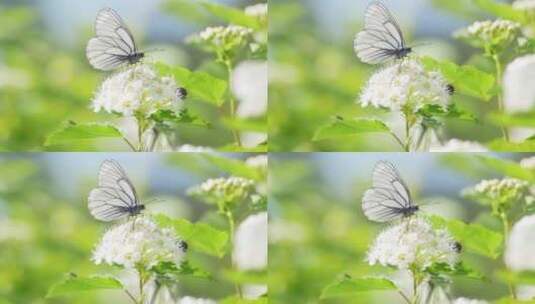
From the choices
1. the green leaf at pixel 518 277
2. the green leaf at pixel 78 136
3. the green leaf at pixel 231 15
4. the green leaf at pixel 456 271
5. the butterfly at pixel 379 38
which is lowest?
the green leaf at pixel 518 277

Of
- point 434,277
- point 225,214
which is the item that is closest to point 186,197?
point 225,214

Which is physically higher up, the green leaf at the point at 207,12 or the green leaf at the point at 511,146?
the green leaf at the point at 207,12

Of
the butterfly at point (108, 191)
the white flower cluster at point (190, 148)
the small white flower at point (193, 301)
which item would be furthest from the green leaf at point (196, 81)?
the small white flower at point (193, 301)

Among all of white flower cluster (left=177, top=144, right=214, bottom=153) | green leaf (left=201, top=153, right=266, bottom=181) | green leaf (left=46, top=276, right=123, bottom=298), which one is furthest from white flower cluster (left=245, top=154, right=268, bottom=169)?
green leaf (left=46, top=276, right=123, bottom=298)

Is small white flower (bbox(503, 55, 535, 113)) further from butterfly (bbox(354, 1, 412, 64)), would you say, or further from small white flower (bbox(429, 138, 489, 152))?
butterfly (bbox(354, 1, 412, 64))

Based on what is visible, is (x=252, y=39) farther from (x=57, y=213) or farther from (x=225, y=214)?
(x=57, y=213)

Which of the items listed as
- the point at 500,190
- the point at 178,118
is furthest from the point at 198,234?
the point at 500,190

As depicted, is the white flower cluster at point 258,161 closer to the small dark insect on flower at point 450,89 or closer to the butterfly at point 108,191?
the butterfly at point 108,191
